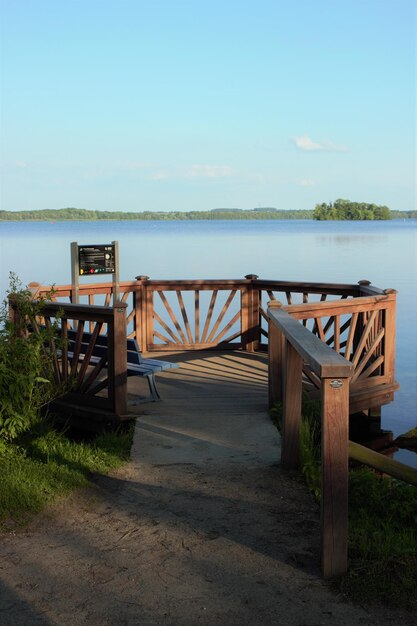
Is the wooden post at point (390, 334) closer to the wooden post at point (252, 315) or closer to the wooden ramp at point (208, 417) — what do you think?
the wooden ramp at point (208, 417)

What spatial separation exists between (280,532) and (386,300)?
186 inches

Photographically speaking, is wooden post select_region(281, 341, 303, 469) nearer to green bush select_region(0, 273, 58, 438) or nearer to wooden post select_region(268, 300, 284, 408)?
wooden post select_region(268, 300, 284, 408)

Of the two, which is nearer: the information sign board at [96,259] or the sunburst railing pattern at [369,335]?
the sunburst railing pattern at [369,335]

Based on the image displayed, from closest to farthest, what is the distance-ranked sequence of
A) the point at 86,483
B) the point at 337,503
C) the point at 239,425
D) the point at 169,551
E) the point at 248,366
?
the point at 337,503
the point at 169,551
the point at 86,483
the point at 239,425
the point at 248,366

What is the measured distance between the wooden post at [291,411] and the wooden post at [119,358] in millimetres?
1850

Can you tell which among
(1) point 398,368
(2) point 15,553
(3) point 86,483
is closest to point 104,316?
(3) point 86,483

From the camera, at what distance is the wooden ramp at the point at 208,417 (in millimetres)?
5699

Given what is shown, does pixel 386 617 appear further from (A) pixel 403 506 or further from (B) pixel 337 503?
(A) pixel 403 506

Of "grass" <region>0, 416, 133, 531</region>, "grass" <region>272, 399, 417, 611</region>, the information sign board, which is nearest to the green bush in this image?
"grass" <region>0, 416, 133, 531</region>

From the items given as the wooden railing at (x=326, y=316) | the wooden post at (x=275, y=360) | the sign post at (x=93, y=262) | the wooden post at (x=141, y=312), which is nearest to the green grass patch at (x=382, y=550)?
the wooden railing at (x=326, y=316)

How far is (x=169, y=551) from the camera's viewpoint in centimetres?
393

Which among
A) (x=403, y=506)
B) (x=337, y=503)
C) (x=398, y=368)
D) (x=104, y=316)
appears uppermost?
(x=104, y=316)

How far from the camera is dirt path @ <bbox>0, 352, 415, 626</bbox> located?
3.28 m

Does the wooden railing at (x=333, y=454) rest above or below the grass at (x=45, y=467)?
above
